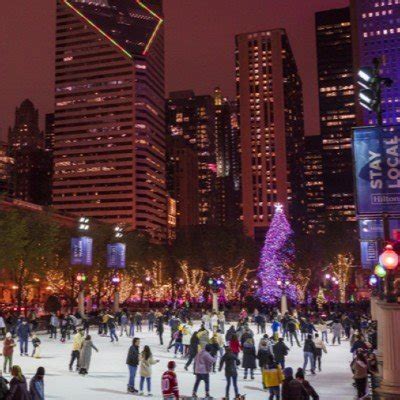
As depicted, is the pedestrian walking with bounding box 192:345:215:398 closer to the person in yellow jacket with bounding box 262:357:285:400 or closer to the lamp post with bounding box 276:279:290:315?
the person in yellow jacket with bounding box 262:357:285:400

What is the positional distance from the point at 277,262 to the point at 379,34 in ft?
415

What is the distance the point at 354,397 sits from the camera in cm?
1672

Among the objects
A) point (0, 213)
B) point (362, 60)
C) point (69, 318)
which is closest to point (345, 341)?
point (69, 318)

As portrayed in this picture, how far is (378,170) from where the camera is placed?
1299 cm

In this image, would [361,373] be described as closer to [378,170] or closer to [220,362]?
[220,362]

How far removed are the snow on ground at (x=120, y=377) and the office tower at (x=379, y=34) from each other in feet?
471

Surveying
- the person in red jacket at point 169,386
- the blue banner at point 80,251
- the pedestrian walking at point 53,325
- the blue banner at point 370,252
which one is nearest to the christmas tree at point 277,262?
the blue banner at point 80,251

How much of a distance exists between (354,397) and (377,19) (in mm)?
166710

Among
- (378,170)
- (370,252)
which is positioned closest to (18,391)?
(378,170)

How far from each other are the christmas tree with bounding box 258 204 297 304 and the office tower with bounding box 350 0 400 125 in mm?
111398

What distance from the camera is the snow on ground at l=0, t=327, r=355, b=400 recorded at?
1716 centimetres

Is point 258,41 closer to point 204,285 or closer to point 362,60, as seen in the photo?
point 362,60

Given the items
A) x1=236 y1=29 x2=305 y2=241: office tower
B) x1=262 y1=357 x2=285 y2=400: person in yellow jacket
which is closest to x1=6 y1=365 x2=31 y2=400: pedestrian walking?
x1=262 y1=357 x2=285 y2=400: person in yellow jacket

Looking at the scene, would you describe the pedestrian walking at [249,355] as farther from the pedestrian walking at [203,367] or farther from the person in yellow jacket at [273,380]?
the person in yellow jacket at [273,380]
